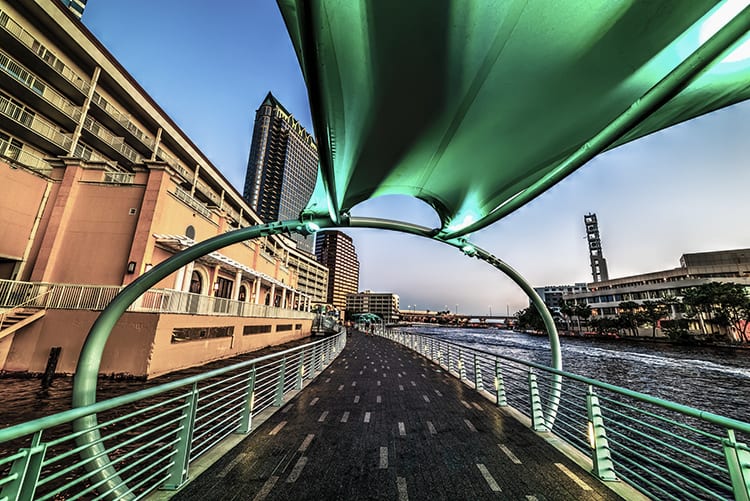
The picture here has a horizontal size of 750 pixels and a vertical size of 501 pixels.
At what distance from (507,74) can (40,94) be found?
24419mm

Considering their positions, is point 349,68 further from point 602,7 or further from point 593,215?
point 593,215

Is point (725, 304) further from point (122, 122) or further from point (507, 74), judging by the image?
point (122, 122)

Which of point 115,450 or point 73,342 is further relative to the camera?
point 73,342

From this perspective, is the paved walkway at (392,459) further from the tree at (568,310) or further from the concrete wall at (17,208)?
the tree at (568,310)

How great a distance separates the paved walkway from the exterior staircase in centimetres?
1093

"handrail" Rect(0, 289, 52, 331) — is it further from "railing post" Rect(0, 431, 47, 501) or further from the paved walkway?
"railing post" Rect(0, 431, 47, 501)

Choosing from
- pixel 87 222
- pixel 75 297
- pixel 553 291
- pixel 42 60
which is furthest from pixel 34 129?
pixel 553 291

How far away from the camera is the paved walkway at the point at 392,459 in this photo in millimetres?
3086

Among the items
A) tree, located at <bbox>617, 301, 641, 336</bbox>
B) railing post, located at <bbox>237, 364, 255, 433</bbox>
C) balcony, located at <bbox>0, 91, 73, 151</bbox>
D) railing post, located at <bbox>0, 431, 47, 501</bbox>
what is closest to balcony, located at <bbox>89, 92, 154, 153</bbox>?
balcony, located at <bbox>0, 91, 73, 151</bbox>

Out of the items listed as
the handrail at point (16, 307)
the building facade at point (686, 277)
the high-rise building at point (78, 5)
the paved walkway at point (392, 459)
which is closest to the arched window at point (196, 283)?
the handrail at point (16, 307)

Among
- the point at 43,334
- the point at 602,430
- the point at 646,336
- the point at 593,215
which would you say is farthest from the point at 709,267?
the point at 43,334

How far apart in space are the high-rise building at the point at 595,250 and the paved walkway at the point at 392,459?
131605mm

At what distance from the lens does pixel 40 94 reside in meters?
15.5

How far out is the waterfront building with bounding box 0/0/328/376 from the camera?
10.2 metres
